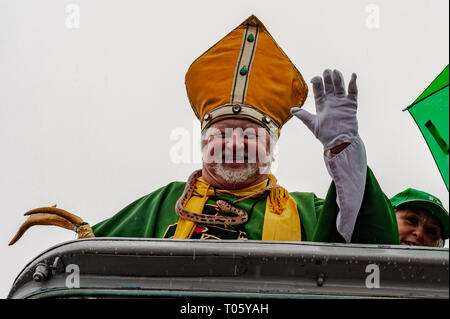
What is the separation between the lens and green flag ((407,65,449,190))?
2312mm

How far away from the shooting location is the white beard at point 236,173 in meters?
3.50

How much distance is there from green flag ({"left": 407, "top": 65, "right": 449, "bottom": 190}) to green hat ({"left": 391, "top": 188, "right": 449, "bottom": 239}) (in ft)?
4.47

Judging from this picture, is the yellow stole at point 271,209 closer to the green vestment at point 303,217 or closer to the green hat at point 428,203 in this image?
the green vestment at point 303,217

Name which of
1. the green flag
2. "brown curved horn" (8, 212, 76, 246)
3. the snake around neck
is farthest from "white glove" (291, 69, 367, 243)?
"brown curved horn" (8, 212, 76, 246)

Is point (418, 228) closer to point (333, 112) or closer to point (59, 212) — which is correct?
point (333, 112)

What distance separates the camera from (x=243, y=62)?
386 cm

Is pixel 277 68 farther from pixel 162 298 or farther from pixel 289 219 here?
pixel 162 298

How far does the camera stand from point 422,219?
3789 mm

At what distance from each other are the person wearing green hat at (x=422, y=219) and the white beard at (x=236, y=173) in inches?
37.3

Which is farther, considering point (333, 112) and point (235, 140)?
point (235, 140)

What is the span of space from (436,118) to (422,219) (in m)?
1.49

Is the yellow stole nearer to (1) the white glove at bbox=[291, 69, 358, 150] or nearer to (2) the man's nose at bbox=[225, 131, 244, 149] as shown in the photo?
(2) the man's nose at bbox=[225, 131, 244, 149]

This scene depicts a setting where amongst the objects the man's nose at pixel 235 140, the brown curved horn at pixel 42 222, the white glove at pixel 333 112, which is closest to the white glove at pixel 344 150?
the white glove at pixel 333 112

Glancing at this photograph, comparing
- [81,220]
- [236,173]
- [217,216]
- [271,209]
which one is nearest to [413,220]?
[271,209]
